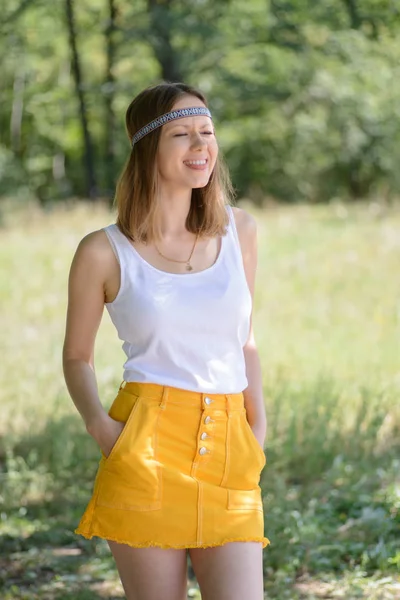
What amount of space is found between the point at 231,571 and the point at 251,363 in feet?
2.18

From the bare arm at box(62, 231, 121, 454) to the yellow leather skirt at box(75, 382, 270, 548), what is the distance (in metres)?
0.12

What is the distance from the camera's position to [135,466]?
253cm

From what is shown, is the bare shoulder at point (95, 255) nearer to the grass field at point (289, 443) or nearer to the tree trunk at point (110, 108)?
the grass field at point (289, 443)

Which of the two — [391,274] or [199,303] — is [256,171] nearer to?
[391,274]

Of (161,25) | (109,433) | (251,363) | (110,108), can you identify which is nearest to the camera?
(109,433)

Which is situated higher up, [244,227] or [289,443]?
[244,227]

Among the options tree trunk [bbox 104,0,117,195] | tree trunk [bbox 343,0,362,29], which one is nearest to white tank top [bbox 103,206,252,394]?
tree trunk [bbox 343,0,362,29]

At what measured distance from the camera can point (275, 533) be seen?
4.69m

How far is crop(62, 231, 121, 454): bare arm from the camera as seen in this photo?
2.71 meters

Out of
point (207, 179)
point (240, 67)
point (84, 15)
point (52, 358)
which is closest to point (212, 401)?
→ point (207, 179)

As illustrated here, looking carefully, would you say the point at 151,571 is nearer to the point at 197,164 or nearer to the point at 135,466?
the point at 135,466

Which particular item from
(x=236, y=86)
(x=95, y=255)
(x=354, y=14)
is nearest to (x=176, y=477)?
(x=95, y=255)

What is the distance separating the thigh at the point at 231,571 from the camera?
248 centimetres

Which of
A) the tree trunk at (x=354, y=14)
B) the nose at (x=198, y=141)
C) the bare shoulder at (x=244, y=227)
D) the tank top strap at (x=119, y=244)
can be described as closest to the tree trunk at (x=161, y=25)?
the tree trunk at (x=354, y=14)
